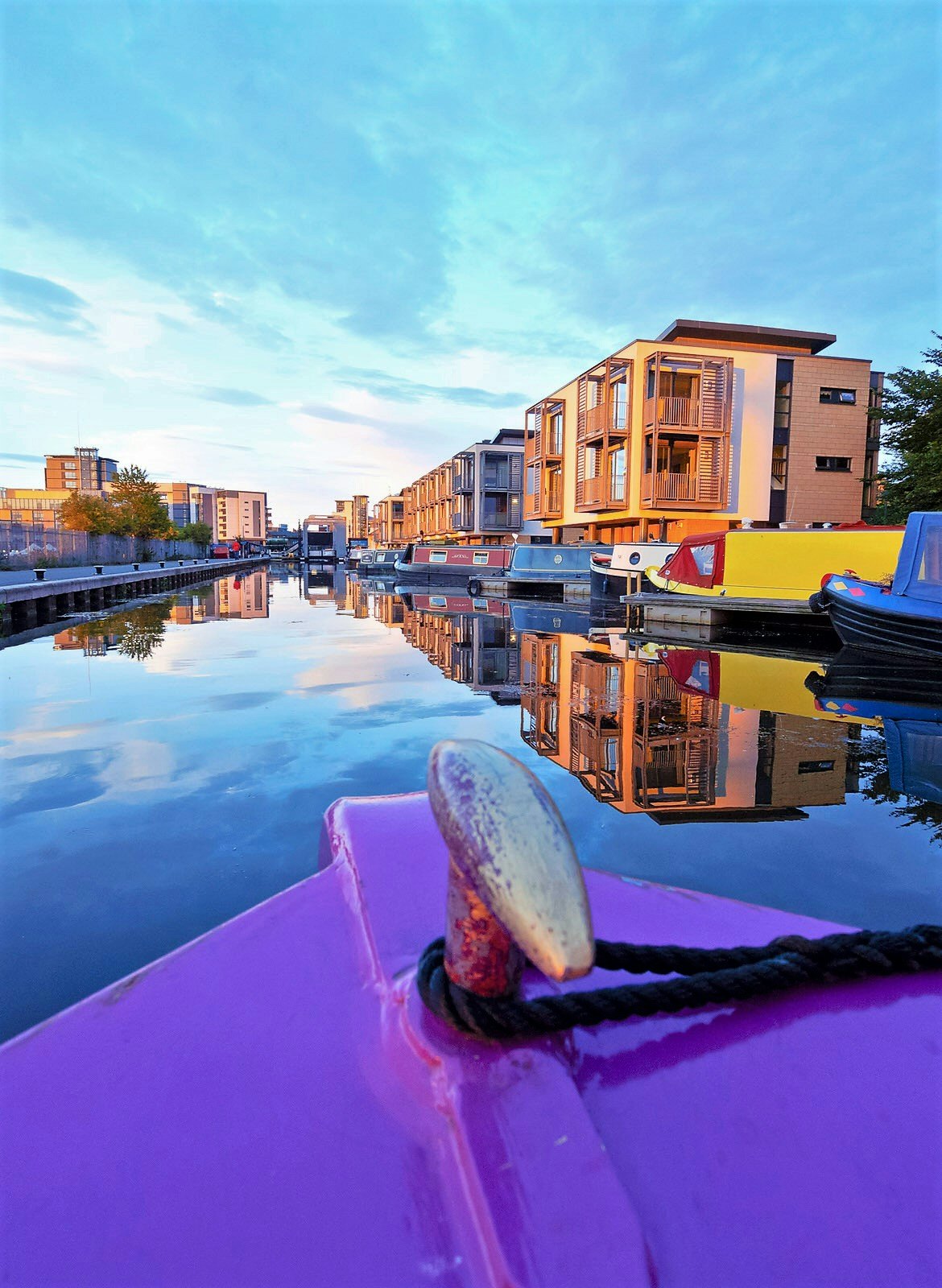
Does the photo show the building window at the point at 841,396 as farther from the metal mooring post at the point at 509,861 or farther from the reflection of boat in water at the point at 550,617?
the metal mooring post at the point at 509,861

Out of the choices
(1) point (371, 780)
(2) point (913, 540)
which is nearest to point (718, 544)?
(2) point (913, 540)

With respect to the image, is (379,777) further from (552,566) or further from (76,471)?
(76,471)

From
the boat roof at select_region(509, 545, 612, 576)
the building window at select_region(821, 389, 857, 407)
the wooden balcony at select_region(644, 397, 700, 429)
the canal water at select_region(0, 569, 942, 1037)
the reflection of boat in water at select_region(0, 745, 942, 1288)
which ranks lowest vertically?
the canal water at select_region(0, 569, 942, 1037)

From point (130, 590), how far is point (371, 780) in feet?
87.5

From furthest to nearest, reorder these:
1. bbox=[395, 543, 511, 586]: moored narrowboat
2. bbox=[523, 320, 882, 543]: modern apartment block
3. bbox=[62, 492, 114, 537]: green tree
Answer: bbox=[62, 492, 114, 537]: green tree, bbox=[395, 543, 511, 586]: moored narrowboat, bbox=[523, 320, 882, 543]: modern apartment block

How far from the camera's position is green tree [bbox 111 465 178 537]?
48.0 meters

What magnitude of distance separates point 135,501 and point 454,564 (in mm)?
28707

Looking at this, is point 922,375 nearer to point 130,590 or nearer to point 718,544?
point 718,544

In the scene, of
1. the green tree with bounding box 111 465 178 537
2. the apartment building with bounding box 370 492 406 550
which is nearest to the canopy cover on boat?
the green tree with bounding box 111 465 178 537

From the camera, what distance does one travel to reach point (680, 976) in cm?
131

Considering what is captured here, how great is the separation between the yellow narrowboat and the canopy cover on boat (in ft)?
6.43

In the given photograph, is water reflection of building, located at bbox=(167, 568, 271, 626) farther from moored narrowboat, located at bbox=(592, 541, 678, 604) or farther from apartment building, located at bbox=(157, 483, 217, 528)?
apartment building, located at bbox=(157, 483, 217, 528)

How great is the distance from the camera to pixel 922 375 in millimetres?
19625

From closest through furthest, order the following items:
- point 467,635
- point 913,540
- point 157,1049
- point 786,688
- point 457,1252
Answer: point 457,1252, point 157,1049, point 786,688, point 913,540, point 467,635
